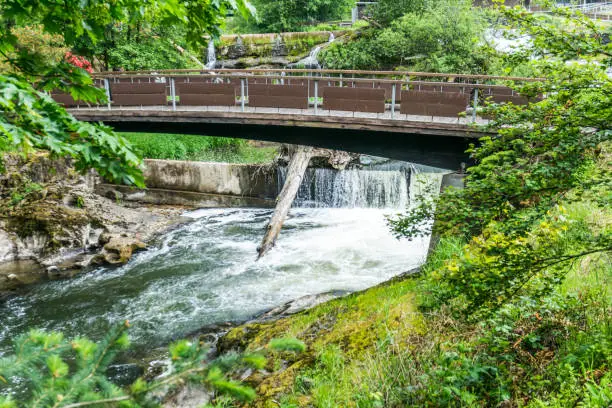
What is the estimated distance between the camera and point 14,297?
11031 mm

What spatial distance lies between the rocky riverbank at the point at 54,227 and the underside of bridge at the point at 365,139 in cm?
340

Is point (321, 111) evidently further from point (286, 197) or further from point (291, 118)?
point (286, 197)

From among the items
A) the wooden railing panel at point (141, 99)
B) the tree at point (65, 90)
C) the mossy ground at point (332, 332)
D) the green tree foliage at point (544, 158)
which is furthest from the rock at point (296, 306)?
the wooden railing panel at point (141, 99)

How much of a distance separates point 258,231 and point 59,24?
11.4m

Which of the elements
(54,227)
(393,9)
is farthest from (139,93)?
(393,9)

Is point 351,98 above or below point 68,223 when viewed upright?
above

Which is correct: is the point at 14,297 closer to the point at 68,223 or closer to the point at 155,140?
the point at 68,223

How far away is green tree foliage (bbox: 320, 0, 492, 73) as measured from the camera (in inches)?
719

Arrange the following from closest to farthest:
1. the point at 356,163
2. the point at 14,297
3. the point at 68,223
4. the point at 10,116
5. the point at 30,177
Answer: the point at 10,116, the point at 14,297, the point at 68,223, the point at 30,177, the point at 356,163

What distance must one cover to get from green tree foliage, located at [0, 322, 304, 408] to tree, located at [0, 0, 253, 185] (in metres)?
1.88

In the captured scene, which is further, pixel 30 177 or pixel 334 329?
pixel 30 177

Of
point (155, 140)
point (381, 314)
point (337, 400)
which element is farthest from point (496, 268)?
point (155, 140)

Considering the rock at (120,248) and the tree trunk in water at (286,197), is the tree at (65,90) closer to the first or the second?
the tree trunk in water at (286,197)

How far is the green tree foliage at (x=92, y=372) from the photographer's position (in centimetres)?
171
